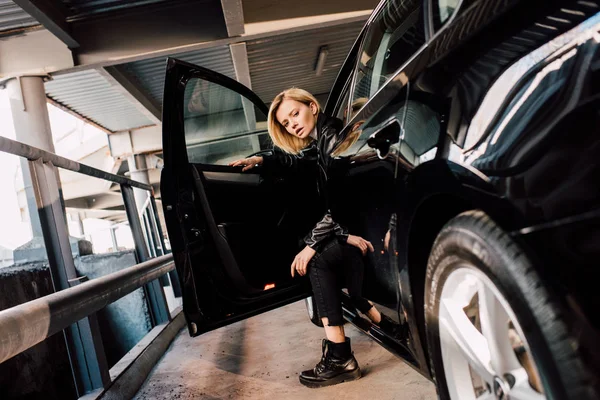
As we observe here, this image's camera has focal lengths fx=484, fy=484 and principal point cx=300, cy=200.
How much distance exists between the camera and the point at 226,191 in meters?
2.79

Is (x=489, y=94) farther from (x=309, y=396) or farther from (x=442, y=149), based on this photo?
(x=309, y=396)

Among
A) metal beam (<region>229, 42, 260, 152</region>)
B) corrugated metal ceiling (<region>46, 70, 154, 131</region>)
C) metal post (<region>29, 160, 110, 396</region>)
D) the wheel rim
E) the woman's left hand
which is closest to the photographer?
the wheel rim

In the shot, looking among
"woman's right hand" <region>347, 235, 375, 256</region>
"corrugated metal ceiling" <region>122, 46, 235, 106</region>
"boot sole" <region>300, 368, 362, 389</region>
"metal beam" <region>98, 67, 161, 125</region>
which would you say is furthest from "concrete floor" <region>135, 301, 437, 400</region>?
"corrugated metal ceiling" <region>122, 46, 235, 106</region>

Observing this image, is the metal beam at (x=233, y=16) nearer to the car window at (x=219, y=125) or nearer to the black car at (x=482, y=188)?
the car window at (x=219, y=125)

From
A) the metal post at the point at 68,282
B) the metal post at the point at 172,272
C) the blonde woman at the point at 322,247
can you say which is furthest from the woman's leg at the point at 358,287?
the metal post at the point at 172,272

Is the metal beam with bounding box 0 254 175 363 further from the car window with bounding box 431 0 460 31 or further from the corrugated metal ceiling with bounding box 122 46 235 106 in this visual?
the corrugated metal ceiling with bounding box 122 46 235 106

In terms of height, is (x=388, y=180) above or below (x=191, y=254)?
above

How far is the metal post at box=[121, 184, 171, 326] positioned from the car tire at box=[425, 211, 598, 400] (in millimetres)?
3474

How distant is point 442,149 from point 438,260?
0.30m

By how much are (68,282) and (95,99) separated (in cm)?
826

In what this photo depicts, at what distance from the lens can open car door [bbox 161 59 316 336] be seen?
262 cm

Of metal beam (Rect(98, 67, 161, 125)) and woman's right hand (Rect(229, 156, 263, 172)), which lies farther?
metal beam (Rect(98, 67, 161, 125))

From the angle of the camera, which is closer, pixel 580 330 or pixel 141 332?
pixel 580 330

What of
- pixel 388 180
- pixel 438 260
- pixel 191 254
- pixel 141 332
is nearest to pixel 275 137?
pixel 191 254
